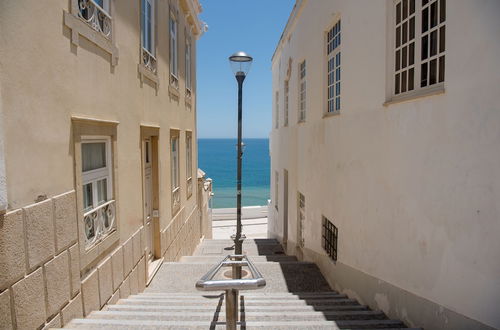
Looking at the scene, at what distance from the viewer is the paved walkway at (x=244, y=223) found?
27.8 metres

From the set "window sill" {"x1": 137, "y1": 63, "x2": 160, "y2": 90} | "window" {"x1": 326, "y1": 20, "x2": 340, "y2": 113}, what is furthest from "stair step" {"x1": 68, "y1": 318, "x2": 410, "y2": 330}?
"window" {"x1": 326, "y1": 20, "x2": 340, "y2": 113}

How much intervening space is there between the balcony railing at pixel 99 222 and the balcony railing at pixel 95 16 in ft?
7.97

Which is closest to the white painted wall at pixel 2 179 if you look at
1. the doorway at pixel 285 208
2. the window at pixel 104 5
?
the window at pixel 104 5

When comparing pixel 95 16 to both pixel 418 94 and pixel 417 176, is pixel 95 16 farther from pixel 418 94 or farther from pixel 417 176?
pixel 417 176

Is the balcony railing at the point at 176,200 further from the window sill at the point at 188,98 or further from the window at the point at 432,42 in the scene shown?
the window at the point at 432,42

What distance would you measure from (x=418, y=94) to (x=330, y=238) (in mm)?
4482

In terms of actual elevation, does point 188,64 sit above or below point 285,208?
above

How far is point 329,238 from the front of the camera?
825 cm

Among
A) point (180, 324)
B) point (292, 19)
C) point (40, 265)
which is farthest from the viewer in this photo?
point (292, 19)

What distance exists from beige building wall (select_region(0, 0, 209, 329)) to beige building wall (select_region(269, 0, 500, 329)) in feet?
12.6

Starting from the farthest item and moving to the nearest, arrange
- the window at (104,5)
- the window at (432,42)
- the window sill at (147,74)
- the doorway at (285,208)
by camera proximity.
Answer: the doorway at (285,208), the window sill at (147,74), the window at (104,5), the window at (432,42)

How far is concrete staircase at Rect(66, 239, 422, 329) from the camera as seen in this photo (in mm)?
4098

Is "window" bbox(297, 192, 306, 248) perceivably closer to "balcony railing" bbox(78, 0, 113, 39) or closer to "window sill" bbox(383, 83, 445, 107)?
"window sill" bbox(383, 83, 445, 107)

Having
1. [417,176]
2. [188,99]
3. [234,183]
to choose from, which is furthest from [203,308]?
[234,183]
